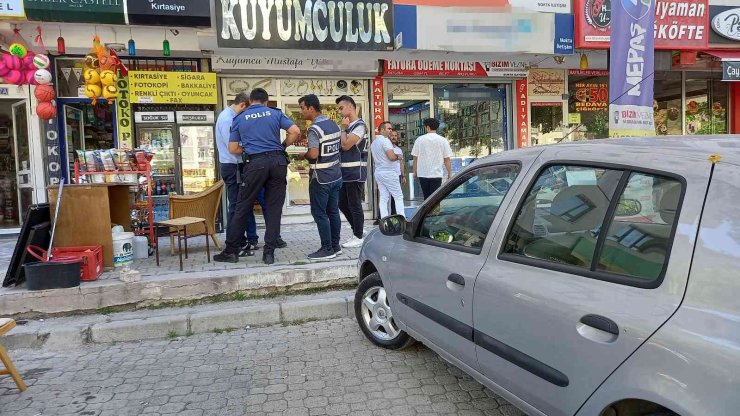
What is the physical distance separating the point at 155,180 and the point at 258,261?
13.2 ft

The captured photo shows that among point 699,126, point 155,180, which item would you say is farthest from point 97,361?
point 699,126

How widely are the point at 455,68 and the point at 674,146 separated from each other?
8170 millimetres

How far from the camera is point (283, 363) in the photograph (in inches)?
157

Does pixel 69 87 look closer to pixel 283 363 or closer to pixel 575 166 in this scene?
pixel 283 363

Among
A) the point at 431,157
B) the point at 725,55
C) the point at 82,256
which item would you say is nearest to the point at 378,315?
the point at 82,256

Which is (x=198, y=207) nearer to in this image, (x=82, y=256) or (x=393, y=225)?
(x=82, y=256)

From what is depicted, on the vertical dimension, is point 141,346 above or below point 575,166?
below

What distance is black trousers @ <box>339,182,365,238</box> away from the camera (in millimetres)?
6504

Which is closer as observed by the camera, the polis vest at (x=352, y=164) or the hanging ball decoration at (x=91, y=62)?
the polis vest at (x=352, y=164)

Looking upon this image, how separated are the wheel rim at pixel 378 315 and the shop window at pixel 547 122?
763 cm

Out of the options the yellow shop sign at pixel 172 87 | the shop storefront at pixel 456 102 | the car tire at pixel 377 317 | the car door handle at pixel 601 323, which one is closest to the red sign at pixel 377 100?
the shop storefront at pixel 456 102

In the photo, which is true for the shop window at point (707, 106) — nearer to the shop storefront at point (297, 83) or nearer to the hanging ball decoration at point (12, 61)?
the shop storefront at point (297, 83)

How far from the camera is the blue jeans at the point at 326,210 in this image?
577 cm

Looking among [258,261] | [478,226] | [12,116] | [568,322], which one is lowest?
[258,261]
